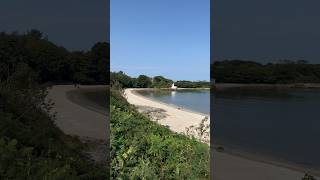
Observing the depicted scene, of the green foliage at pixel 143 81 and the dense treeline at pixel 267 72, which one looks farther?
the green foliage at pixel 143 81

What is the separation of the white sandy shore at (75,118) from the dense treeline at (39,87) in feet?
0.20

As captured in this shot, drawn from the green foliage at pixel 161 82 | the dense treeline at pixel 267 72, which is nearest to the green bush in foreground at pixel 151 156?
the dense treeline at pixel 267 72

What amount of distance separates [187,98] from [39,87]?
3.95m

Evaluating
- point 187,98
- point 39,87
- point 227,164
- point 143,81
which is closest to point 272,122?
point 227,164

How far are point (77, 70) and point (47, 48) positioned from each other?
11.8 inches

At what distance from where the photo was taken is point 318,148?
22.2 ft

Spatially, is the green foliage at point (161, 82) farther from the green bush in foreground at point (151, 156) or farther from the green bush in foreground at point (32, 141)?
the green bush in foreground at point (32, 141)

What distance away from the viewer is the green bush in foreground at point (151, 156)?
4633 mm

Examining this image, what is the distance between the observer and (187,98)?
7.53 metres

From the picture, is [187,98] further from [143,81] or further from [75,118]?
[75,118]

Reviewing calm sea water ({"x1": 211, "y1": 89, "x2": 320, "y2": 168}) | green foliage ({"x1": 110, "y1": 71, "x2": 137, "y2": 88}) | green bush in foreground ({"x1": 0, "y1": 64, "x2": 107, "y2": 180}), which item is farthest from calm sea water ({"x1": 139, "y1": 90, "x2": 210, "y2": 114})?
green bush in foreground ({"x1": 0, "y1": 64, "x2": 107, "y2": 180})

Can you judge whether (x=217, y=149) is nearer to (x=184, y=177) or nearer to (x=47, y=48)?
(x=184, y=177)

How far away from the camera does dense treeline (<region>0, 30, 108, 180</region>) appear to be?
272 centimetres

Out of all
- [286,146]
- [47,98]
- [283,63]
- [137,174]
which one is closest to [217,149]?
[286,146]
